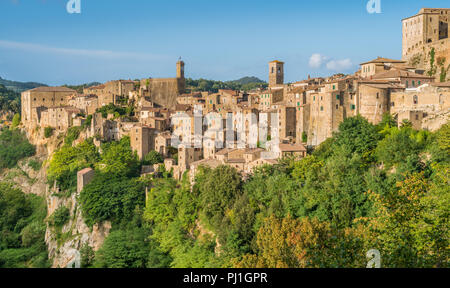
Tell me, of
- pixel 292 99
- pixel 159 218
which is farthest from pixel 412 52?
pixel 159 218

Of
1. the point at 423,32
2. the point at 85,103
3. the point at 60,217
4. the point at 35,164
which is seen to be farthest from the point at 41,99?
the point at 423,32

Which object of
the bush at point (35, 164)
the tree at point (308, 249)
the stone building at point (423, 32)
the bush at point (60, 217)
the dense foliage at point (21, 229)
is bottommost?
the dense foliage at point (21, 229)

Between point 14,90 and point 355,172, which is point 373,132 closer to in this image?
point 355,172

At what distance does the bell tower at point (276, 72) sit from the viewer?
4938cm

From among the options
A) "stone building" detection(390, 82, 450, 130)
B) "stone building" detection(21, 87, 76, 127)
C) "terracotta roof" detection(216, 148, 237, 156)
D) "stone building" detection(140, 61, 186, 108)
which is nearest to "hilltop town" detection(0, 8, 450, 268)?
"stone building" detection(390, 82, 450, 130)

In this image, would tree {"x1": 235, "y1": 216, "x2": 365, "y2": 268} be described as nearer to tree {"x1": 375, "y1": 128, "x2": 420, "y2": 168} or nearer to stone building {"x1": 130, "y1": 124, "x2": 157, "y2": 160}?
tree {"x1": 375, "y1": 128, "x2": 420, "y2": 168}

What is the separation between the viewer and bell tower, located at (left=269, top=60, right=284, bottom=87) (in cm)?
4938

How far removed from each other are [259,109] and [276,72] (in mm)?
11600

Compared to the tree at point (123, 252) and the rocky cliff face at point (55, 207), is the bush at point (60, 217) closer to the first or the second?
the rocky cliff face at point (55, 207)

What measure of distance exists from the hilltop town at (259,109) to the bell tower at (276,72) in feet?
0.35

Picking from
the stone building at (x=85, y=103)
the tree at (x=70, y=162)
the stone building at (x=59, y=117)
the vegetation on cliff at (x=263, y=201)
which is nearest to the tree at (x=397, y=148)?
the vegetation on cliff at (x=263, y=201)

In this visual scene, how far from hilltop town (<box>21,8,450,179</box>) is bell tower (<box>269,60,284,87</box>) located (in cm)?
11

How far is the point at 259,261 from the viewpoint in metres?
13.3
